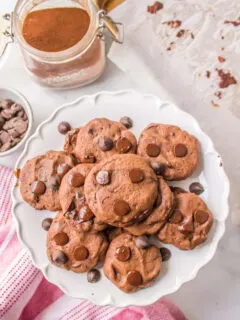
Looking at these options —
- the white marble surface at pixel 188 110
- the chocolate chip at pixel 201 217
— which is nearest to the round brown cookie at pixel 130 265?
the chocolate chip at pixel 201 217

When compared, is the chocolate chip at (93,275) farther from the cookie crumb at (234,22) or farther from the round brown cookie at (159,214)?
the cookie crumb at (234,22)

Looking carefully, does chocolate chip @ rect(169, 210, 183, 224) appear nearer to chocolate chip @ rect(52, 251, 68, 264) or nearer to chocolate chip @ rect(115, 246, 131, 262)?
chocolate chip @ rect(115, 246, 131, 262)

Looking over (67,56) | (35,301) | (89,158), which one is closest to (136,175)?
(89,158)

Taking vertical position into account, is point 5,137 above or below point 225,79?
above

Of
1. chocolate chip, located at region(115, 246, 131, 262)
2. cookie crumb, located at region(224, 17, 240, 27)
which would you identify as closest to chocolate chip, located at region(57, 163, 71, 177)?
chocolate chip, located at region(115, 246, 131, 262)

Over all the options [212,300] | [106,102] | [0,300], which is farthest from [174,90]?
[0,300]

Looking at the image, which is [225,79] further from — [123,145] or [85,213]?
[85,213]
